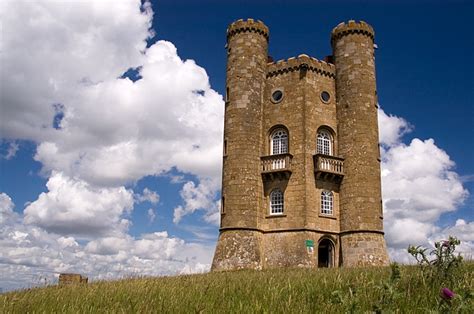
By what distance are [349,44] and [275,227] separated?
544 inches

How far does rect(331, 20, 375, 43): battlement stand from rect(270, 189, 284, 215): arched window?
1217cm

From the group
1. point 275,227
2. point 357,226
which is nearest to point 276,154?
point 275,227

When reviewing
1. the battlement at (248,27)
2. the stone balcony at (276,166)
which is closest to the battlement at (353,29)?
the battlement at (248,27)

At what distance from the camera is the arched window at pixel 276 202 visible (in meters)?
29.4

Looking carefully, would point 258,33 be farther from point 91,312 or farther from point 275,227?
point 91,312

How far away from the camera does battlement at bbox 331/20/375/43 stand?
31.7 m

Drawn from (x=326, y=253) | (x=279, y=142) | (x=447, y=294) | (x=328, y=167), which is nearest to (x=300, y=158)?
(x=328, y=167)

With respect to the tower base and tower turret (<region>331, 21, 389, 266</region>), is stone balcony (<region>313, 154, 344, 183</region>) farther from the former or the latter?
the tower base

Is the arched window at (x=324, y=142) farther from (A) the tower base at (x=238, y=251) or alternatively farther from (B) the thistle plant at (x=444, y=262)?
(B) the thistle plant at (x=444, y=262)

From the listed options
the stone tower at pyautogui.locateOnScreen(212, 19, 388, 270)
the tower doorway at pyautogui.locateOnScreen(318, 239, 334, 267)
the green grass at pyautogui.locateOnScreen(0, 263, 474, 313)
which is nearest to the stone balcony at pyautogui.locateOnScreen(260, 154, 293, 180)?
the stone tower at pyautogui.locateOnScreen(212, 19, 388, 270)

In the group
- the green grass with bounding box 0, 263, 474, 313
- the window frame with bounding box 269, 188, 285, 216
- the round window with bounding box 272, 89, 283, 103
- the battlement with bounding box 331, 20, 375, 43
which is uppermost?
the battlement with bounding box 331, 20, 375, 43

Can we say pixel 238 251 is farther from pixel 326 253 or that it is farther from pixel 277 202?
pixel 326 253

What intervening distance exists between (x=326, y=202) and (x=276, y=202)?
10.8ft

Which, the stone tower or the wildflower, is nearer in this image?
the wildflower
